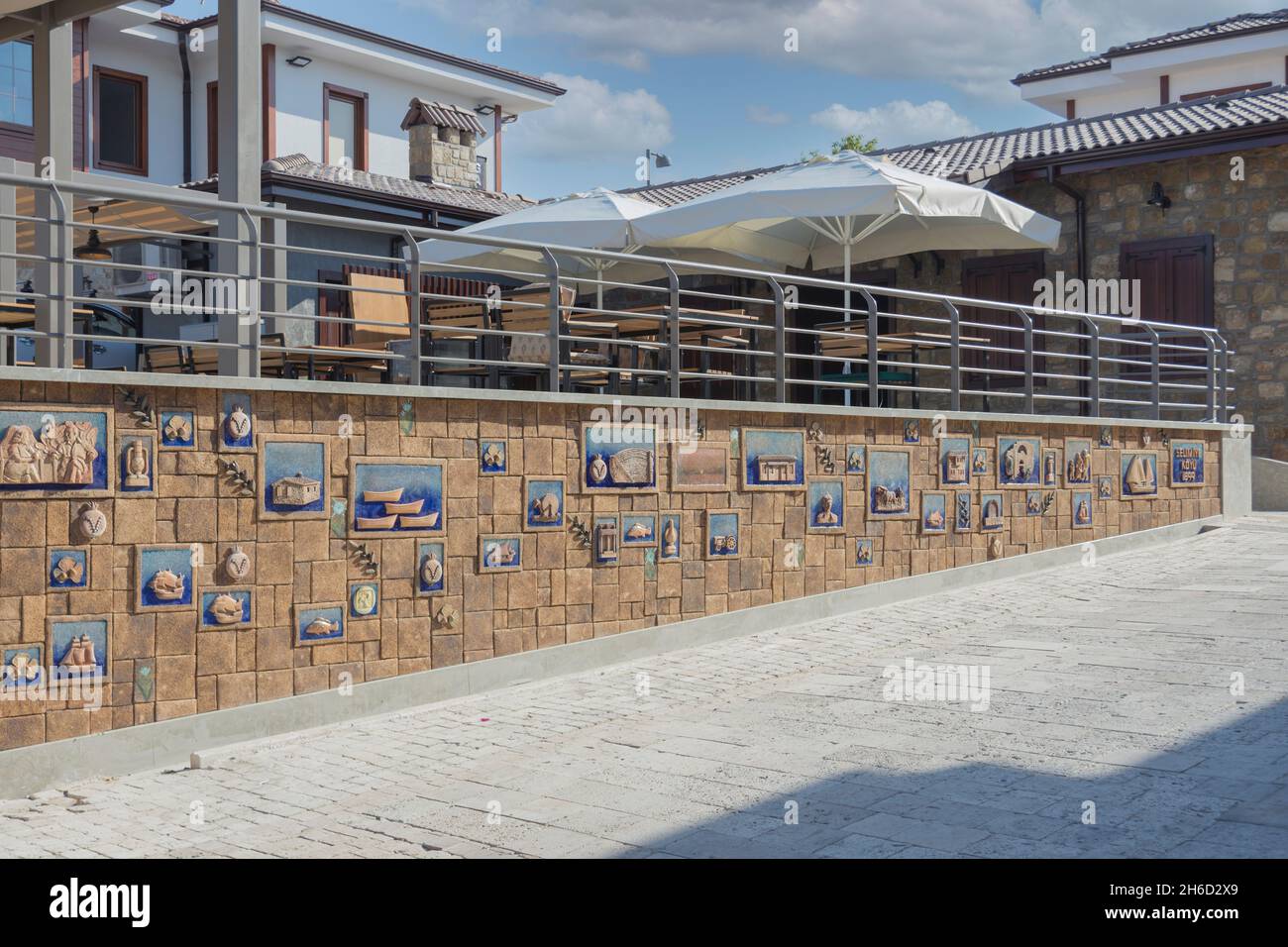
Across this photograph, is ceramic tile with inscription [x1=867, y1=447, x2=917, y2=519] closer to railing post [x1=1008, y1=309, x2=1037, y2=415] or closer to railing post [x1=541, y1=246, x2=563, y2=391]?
railing post [x1=1008, y1=309, x2=1037, y2=415]

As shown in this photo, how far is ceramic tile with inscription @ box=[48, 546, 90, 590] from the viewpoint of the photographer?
21.2ft

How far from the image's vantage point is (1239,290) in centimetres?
1557

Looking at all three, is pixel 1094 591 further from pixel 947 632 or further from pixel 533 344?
pixel 533 344

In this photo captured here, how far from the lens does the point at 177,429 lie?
271 inches

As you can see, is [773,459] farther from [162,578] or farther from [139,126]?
[139,126]

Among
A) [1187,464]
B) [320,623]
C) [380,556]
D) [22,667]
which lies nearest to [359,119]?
[1187,464]

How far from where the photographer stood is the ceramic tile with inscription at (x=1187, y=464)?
1383 centimetres

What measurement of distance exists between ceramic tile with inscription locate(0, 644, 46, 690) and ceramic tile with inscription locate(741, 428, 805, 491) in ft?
16.5

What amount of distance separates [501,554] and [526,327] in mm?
2571

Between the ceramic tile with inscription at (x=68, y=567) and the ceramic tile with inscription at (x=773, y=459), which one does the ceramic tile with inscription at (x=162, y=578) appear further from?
Result: the ceramic tile with inscription at (x=773, y=459)

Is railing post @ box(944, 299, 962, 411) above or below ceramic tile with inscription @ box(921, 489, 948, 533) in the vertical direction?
above

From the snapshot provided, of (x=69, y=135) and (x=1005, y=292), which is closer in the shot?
(x=69, y=135)

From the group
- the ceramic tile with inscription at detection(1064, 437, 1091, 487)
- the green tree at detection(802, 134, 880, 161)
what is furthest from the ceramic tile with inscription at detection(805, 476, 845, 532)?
the green tree at detection(802, 134, 880, 161)

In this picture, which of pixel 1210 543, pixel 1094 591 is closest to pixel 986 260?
pixel 1210 543
